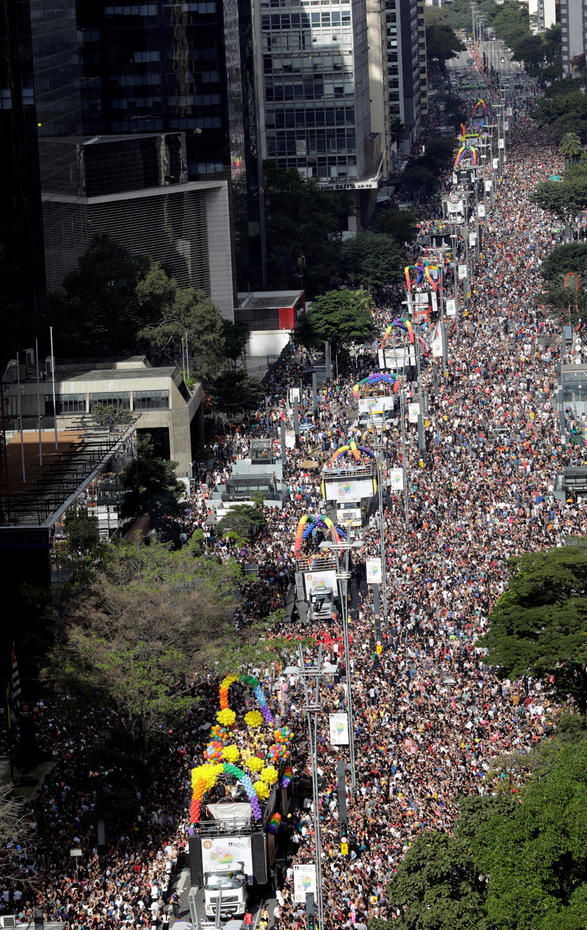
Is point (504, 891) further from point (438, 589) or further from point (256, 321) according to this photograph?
point (256, 321)

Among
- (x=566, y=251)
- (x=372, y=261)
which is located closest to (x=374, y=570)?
(x=566, y=251)

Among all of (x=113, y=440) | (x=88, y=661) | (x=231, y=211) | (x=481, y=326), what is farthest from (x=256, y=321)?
(x=88, y=661)

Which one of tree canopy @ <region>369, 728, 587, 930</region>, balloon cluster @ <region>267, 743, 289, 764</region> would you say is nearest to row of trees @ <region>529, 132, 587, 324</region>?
balloon cluster @ <region>267, 743, 289, 764</region>

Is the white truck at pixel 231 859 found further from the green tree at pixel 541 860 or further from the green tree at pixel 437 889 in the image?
the green tree at pixel 541 860

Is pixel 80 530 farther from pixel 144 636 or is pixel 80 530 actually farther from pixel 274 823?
pixel 274 823

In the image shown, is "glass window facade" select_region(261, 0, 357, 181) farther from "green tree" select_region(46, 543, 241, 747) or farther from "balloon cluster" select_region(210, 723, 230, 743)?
"balloon cluster" select_region(210, 723, 230, 743)

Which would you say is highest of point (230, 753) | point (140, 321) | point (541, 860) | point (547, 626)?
point (140, 321)
